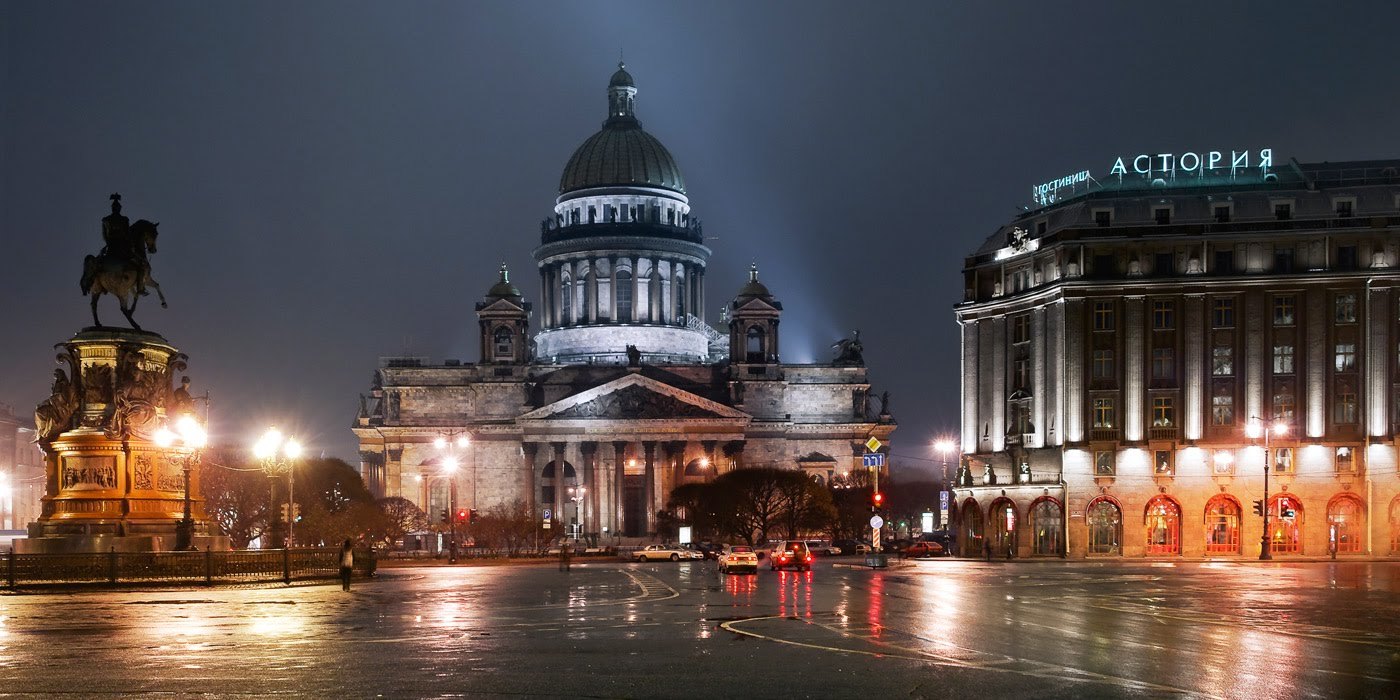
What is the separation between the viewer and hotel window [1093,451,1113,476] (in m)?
93.6

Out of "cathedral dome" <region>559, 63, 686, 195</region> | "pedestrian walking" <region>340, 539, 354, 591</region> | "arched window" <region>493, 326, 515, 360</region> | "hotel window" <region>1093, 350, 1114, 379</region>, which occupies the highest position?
"cathedral dome" <region>559, 63, 686, 195</region>

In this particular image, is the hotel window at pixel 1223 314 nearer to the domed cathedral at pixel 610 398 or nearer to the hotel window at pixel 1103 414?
the hotel window at pixel 1103 414

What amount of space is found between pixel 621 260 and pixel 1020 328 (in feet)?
261

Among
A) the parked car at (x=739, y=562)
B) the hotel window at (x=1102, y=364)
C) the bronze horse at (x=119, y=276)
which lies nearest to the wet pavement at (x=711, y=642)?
the bronze horse at (x=119, y=276)

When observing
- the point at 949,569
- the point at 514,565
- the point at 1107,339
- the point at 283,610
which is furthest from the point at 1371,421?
the point at 283,610

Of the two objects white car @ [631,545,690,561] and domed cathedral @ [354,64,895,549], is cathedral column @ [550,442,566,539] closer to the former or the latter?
domed cathedral @ [354,64,895,549]

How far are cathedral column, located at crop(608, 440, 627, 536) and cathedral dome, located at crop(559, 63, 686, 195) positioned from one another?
39.2 metres

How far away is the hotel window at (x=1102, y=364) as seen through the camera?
9562 centimetres

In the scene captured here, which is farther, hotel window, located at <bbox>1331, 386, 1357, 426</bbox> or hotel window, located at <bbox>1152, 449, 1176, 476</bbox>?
hotel window, located at <bbox>1152, 449, 1176, 476</bbox>

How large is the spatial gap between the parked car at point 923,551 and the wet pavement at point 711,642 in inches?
1883

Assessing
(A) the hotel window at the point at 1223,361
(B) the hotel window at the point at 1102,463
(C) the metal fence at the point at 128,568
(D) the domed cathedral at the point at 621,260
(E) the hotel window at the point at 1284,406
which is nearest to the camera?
(C) the metal fence at the point at 128,568

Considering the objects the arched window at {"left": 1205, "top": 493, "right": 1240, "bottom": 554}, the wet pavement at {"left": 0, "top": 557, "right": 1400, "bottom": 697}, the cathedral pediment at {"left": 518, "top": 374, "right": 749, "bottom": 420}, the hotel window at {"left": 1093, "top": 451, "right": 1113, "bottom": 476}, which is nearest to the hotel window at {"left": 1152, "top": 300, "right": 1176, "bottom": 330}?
the hotel window at {"left": 1093, "top": 451, "right": 1113, "bottom": 476}

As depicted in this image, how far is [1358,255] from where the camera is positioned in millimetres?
92875

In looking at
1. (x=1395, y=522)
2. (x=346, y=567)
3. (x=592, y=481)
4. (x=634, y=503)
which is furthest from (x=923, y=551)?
(x=346, y=567)
